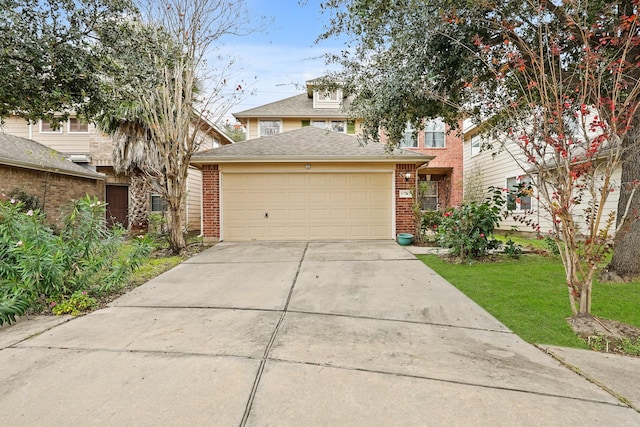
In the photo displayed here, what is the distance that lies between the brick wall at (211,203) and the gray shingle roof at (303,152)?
0.44m

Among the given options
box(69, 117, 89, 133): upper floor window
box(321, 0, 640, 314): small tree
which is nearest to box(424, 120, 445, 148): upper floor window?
box(321, 0, 640, 314): small tree

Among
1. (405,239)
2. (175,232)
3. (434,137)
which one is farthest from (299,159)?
(434,137)

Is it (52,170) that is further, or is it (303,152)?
(52,170)

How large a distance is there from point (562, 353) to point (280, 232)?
8210 millimetres

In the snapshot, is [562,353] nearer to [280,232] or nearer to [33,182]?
[280,232]

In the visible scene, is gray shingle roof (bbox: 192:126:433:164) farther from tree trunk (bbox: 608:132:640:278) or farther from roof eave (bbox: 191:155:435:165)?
tree trunk (bbox: 608:132:640:278)

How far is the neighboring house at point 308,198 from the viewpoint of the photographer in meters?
10.4

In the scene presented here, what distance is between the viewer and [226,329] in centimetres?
360

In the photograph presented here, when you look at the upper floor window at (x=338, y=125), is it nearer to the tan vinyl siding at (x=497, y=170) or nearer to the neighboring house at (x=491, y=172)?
the neighboring house at (x=491, y=172)

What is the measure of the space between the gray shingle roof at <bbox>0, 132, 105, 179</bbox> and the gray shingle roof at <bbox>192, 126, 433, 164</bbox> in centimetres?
422

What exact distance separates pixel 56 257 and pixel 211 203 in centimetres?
627

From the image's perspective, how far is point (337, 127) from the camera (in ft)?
57.3

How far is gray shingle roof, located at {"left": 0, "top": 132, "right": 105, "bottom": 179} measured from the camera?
9523 millimetres

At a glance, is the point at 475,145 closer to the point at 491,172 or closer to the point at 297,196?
the point at 491,172
